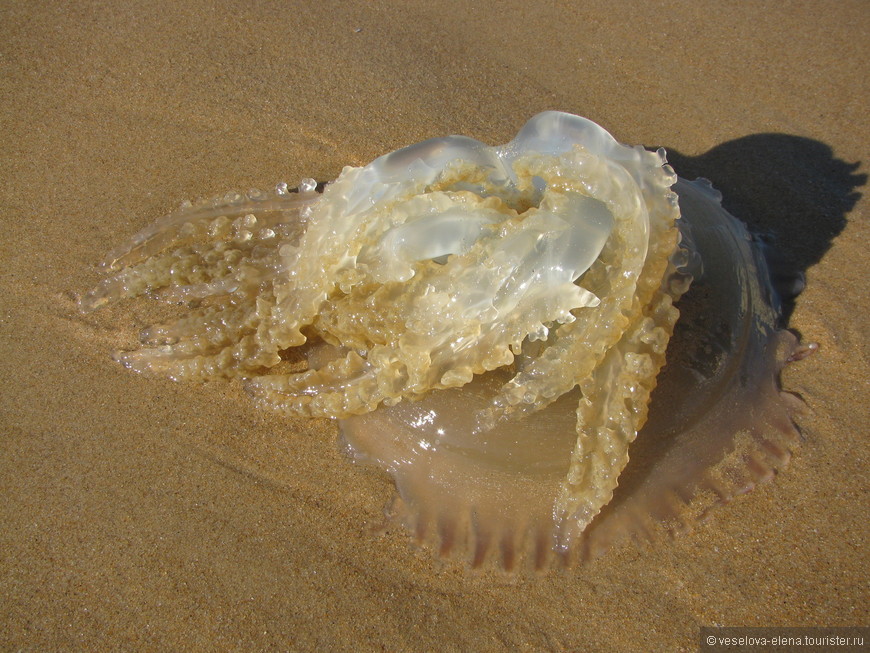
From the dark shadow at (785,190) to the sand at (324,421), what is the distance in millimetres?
18

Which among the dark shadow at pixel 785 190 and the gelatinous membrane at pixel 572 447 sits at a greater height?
the dark shadow at pixel 785 190

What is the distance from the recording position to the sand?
8.02 feet

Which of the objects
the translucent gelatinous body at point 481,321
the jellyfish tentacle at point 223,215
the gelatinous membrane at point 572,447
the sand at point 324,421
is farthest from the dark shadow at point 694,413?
the jellyfish tentacle at point 223,215

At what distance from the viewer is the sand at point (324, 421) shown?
2.45m

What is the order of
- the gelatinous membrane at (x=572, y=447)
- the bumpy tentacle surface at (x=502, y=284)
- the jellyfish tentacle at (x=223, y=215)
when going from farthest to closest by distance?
the jellyfish tentacle at (x=223, y=215)
the gelatinous membrane at (x=572, y=447)
the bumpy tentacle surface at (x=502, y=284)

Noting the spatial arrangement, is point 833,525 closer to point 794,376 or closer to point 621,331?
point 794,376

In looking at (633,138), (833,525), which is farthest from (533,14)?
(833,525)

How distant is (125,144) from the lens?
3971 millimetres

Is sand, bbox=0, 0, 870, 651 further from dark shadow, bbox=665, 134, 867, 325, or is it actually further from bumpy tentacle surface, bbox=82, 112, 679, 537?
bumpy tentacle surface, bbox=82, 112, 679, 537

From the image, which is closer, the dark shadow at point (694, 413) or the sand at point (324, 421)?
the sand at point (324, 421)

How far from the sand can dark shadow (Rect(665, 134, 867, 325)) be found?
2cm

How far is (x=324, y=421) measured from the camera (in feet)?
9.61

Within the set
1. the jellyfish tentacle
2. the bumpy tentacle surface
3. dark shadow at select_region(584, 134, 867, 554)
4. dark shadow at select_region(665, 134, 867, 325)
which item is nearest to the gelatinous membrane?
dark shadow at select_region(584, 134, 867, 554)

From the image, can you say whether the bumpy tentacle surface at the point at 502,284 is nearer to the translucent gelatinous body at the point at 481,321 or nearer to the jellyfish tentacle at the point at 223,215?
the translucent gelatinous body at the point at 481,321
